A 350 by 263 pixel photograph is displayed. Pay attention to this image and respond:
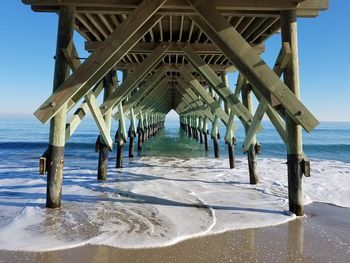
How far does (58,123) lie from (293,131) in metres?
2.98

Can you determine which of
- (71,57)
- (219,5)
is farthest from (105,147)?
(219,5)

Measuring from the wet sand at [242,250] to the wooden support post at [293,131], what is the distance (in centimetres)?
51

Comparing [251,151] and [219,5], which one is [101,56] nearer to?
[219,5]

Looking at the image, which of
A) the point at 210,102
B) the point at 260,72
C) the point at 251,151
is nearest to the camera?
the point at 260,72

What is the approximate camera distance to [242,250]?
302 centimetres

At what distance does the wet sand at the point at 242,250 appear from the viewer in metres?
2.79

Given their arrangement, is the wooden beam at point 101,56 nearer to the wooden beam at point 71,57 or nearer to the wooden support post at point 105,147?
the wooden beam at point 71,57

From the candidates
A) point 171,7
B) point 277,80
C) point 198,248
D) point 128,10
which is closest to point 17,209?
point 198,248

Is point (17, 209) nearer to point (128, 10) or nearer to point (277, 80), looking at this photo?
point (128, 10)

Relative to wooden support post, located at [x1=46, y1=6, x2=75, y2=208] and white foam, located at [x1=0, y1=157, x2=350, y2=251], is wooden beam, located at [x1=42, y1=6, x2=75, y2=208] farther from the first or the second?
white foam, located at [x1=0, y1=157, x2=350, y2=251]

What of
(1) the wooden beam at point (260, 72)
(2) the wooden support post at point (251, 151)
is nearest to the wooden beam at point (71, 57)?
(1) the wooden beam at point (260, 72)

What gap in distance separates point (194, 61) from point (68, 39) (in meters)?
2.71

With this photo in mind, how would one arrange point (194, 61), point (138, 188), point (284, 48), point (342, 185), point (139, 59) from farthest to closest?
point (139, 59) < point (342, 185) < point (194, 61) < point (138, 188) < point (284, 48)

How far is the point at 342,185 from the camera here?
676 cm
